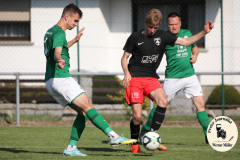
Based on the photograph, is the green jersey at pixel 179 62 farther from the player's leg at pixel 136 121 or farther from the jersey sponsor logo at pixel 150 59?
the player's leg at pixel 136 121

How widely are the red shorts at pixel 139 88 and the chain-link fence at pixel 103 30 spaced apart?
9.27 m

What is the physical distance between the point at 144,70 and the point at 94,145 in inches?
70.8

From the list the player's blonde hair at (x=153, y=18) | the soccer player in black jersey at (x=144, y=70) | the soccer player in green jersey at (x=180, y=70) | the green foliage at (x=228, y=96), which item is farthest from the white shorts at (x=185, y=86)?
the green foliage at (x=228, y=96)

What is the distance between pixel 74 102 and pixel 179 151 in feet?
6.61

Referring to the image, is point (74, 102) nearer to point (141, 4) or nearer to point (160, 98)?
point (160, 98)

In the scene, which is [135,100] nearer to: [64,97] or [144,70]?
[144,70]

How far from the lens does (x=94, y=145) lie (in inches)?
352

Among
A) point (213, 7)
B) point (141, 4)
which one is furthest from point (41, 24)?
point (213, 7)

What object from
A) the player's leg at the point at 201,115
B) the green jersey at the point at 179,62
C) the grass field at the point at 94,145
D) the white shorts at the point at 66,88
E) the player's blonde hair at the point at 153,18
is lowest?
the grass field at the point at 94,145

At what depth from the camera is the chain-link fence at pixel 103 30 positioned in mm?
17531

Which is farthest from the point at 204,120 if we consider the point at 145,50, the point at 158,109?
the point at 145,50

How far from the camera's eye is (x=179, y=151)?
8.07 meters

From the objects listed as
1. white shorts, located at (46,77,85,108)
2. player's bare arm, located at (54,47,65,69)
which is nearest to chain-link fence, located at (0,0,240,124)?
white shorts, located at (46,77,85,108)

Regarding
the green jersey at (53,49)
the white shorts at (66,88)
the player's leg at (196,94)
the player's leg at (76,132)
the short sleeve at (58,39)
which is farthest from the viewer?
the player's leg at (196,94)
